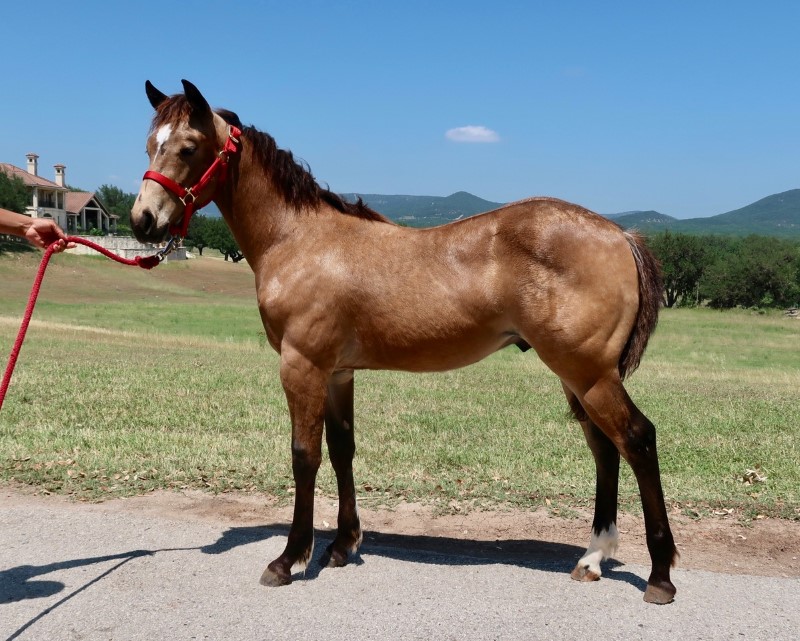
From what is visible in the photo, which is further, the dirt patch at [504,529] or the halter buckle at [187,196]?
the dirt patch at [504,529]

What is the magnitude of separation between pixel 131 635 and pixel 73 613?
18.7 inches

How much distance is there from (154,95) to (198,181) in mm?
728

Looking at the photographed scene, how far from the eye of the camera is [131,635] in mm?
3750

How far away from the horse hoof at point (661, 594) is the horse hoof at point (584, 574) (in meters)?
0.36

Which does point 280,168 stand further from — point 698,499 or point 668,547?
point 698,499

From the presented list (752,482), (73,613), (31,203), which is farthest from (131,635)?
(31,203)

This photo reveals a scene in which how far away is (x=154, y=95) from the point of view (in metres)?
4.82

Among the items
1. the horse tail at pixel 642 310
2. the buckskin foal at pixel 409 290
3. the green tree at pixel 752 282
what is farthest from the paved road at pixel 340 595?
the green tree at pixel 752 282

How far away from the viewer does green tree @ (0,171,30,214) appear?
199ft

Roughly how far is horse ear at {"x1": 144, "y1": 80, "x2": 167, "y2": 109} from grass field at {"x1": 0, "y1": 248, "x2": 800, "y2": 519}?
10.9ft

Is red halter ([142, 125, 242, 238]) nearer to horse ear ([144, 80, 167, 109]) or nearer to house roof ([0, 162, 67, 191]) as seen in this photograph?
horse ear ([144, 80, 167, 109])

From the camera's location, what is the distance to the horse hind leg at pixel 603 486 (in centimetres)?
470

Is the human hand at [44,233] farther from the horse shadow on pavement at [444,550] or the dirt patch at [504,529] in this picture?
the dirt patch at [504,529]

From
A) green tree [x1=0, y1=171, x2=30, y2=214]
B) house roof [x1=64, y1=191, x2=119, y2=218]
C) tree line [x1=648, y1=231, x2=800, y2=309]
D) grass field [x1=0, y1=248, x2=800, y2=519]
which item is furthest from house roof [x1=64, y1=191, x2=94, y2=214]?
grass field [x1=0, y1=248, x2=800, y2=519]
